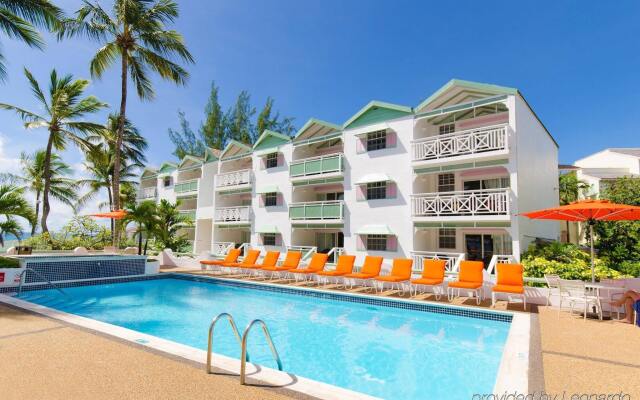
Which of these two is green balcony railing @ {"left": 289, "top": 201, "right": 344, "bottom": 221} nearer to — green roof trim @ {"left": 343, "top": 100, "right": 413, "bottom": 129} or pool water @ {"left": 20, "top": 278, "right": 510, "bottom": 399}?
green roof trim @ {"left": 343, "top": 100, "right": 413, "bottom": 129}

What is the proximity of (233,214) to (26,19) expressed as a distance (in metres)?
14.5

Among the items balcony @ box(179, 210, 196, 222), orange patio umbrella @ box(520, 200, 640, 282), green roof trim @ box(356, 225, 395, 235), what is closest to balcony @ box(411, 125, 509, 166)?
green roof trim @ box(356, 225, 395, 235)

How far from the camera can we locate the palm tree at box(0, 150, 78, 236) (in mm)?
26984

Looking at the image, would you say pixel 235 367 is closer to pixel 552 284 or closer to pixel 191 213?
pixel 552 284

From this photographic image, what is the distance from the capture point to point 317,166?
1994 centimetres

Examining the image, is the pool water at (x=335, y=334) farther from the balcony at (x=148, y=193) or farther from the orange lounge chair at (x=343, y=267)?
the balcony at (x=148, y=193)

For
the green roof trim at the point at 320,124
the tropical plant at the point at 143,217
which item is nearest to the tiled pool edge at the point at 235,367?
the tropical plant at the point at 143,217

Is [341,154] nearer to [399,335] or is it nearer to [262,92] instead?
[399,335]

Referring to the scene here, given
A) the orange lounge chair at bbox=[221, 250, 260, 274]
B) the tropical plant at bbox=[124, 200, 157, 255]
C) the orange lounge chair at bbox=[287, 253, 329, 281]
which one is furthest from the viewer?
the tropical plant at bbox=[124, 200, 157, 255]

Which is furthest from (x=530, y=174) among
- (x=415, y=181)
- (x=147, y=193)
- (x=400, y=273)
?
(x=147, y=193)

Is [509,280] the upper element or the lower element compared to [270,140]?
lower

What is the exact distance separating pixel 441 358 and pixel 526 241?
1028 centimetres

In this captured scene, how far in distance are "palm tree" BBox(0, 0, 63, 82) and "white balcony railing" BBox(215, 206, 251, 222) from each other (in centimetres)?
1332

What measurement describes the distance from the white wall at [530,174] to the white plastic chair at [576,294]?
3.90m
